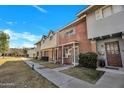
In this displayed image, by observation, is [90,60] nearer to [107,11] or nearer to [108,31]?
[108,31]

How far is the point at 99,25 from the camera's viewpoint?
8.92 metres

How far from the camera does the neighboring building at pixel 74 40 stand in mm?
11617

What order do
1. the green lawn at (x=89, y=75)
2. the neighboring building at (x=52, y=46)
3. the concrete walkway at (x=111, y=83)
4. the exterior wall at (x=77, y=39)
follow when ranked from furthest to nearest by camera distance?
1. the neighboring building at (x=52, y=46)
2. the exterior wall at (x=77, y=39)
3. the green lawn at (x=89, y=75)
4. the concrete walkway at (x=111, y=83)

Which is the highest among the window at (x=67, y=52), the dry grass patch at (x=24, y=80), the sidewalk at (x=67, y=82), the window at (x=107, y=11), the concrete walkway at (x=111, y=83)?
the window at (x=107, y=11)

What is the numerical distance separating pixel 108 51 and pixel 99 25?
2.65 metres

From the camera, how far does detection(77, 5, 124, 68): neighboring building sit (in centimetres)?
755

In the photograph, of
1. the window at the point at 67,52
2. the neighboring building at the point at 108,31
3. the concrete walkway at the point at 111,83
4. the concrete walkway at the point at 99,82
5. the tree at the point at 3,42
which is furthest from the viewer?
the tree at the point at 3,42

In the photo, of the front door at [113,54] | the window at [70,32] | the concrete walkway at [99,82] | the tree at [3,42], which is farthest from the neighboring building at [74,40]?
the tree at [3,42]

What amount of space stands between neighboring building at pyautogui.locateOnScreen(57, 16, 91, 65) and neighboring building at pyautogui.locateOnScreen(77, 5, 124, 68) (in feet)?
4.97

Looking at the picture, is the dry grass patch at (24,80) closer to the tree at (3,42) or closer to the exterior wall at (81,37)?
the exterior wall at (81,37)

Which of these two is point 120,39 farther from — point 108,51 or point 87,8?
point 87,8

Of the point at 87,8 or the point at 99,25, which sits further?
the point at 87,8
